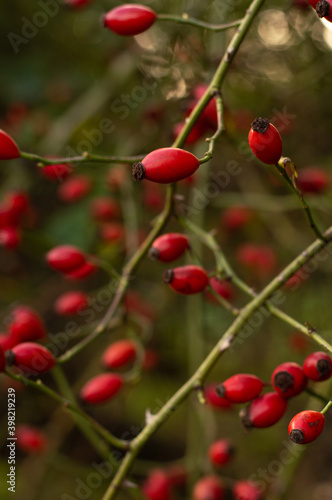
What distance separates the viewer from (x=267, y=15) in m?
2.35

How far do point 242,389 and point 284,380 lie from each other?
0.29 ft

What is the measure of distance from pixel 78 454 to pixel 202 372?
2038 mm

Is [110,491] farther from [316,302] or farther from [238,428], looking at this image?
[238,428]

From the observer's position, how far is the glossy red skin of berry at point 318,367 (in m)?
0.91

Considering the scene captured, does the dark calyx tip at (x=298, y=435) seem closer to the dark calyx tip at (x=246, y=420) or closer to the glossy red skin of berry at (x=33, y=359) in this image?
the dark calyx tip at (x=246, y=420)

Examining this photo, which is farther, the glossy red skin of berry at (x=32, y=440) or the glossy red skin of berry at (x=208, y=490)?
the glossy red skin of berry at (x=32, y=440)

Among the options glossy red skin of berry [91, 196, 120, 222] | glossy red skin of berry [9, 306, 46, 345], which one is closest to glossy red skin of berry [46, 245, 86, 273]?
glossy red skin of berry [9, 306, 46, 345]

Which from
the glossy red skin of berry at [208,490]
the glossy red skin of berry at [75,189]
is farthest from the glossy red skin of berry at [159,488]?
the glossy red skin of berry at [75,189]

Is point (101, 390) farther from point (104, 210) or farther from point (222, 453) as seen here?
point (104, 210)

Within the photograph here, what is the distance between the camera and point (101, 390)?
1.38m

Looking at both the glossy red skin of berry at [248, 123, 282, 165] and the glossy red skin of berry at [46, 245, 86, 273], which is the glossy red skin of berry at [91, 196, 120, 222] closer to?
the glossy red skin of berry at [46, 245, 86, 273]

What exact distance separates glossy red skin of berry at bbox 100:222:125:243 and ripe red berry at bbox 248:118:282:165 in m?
1.40

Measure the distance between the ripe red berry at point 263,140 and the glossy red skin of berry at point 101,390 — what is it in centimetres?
83

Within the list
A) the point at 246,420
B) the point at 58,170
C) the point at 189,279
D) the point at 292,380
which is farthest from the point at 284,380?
the point at 58,170
